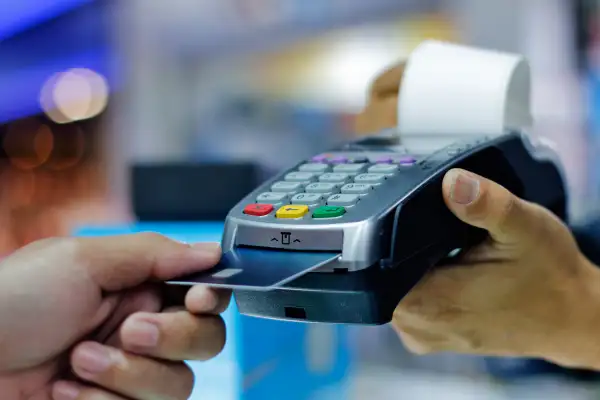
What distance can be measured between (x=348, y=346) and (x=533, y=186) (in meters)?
0.37

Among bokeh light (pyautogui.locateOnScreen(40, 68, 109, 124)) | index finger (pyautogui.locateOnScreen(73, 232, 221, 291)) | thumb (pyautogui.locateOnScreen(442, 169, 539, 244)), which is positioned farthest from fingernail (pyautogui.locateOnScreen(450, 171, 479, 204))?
bokeh light (pyautogui.locateOnScreen(40, 68, 109, 124))

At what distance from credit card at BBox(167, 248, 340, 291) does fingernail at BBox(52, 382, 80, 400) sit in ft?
0.37

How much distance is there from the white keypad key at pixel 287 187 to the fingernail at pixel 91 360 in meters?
0.12

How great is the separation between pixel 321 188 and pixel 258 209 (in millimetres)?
27

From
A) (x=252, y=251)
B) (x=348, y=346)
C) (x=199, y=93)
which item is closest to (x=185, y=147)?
(x=199, y=93)

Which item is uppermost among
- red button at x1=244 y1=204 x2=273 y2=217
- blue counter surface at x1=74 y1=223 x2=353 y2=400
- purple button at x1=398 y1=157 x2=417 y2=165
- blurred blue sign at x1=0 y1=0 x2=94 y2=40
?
blurred blue sign at x1=0 y1=0 x2=94 y2=40

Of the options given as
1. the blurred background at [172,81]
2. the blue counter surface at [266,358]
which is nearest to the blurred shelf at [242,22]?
the blurred background at [172,81]

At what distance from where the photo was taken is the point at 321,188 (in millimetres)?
283

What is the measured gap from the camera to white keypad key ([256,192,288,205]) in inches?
11.1

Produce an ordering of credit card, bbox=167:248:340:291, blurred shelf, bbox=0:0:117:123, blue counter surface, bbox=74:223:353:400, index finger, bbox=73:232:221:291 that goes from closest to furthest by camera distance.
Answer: credit card, bbox=167:248:340:291 < index finger, bbox=73:232:221:291 < blue counter surface, bbox=74:223:353:400 < blurred shelf, bbox=0:0:117:123

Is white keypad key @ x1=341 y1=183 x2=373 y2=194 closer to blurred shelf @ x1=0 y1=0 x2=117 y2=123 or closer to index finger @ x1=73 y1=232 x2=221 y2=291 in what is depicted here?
index finger @ x1=73 y1=232 x2=221 y2=291

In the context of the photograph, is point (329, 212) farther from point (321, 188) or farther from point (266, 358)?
point (266, 358)

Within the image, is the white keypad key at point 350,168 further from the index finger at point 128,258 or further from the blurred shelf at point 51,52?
the blurred shelf at point 51,52

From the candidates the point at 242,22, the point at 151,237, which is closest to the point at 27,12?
the point at 242,22
